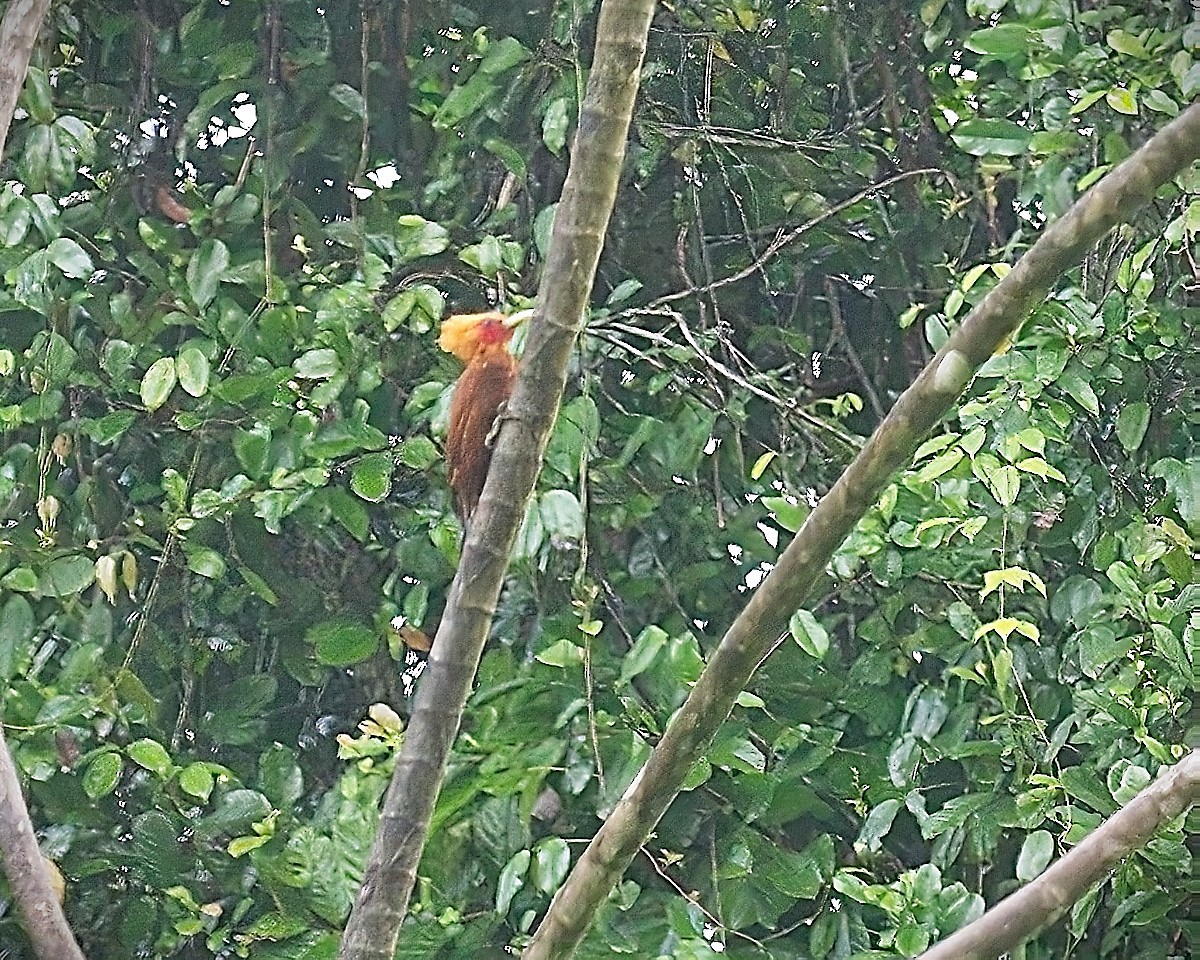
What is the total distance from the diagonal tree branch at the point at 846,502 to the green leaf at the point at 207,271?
0.95m

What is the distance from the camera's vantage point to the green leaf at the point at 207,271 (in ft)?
5.02

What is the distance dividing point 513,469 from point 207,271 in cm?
82

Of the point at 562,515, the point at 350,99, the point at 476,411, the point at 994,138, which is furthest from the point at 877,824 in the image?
the point at 350,99

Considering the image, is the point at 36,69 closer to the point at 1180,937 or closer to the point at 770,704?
the point at 770,704

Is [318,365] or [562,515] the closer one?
[562,515]

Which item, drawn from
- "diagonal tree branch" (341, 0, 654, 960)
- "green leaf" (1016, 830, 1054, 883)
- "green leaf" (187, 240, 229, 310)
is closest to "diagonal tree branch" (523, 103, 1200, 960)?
"diagonal tree branch" (341, 0, 654, 960)

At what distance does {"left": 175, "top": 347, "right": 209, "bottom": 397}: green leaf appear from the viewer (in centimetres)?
142

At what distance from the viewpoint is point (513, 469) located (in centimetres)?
85

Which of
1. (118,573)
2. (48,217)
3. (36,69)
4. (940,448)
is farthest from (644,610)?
(36,69)

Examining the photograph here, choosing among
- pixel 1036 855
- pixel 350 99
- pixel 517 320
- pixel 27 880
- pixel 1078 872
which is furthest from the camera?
pixel 350 99

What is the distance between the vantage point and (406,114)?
5.71 feet

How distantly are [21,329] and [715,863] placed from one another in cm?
106

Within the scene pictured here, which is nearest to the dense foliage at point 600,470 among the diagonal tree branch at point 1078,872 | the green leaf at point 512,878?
the green leaf at point 512,878

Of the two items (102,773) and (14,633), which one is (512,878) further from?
(14,633)
